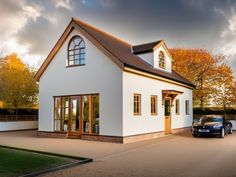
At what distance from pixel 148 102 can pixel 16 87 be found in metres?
19.1

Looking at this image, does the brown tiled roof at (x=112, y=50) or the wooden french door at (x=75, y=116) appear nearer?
the brown tiled roof at (x=112, y=50)

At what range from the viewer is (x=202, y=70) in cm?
3431

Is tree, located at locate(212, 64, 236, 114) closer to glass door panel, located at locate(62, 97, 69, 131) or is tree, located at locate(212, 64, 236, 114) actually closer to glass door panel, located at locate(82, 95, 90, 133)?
glass door panel, located at locate(82, 95, 90, 133)

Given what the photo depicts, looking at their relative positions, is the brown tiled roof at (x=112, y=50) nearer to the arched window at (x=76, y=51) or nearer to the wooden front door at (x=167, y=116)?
the arched window at (x=76, y=51)

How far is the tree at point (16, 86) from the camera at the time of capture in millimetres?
31000

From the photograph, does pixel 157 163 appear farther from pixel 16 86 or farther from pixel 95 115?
pixel 16 86

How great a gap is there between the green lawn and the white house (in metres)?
5.89

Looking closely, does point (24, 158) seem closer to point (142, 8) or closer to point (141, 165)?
point (141, 165)

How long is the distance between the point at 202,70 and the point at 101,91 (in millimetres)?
21328

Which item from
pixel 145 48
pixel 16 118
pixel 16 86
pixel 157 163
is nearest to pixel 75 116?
pixel 145 48

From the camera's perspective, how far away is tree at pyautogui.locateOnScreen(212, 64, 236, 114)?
29.3m

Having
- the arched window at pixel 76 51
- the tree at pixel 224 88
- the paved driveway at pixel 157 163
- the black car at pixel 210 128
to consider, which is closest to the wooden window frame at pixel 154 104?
the black car at pixel 210 128

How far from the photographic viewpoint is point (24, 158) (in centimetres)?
1048

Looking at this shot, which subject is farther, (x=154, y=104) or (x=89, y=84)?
(x=154, y=104)
